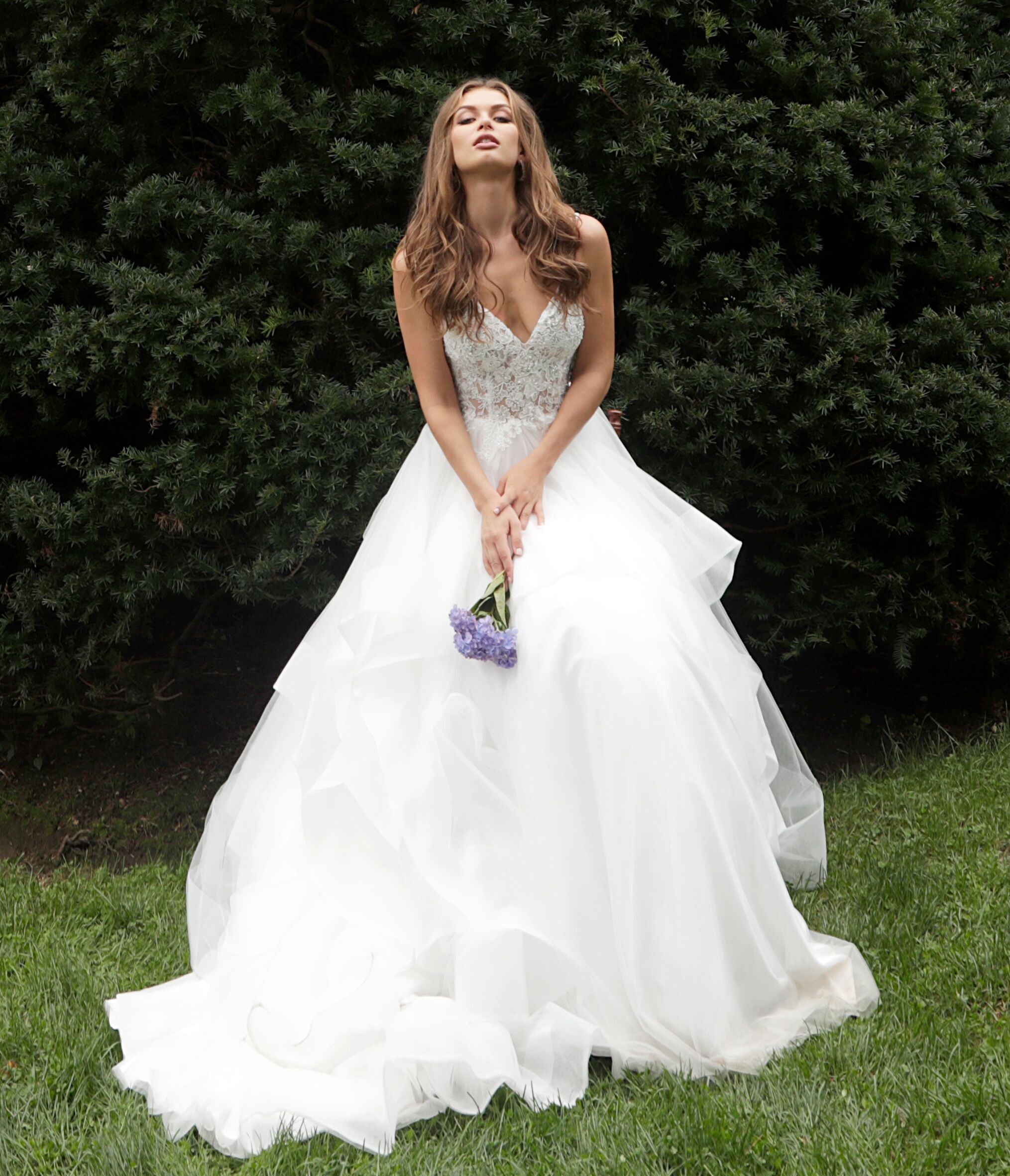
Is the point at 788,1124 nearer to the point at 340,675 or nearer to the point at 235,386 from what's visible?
the point at 340,675

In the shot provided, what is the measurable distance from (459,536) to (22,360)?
79.0 inches

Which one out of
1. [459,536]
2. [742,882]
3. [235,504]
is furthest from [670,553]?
[235,504]

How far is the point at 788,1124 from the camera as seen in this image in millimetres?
2592

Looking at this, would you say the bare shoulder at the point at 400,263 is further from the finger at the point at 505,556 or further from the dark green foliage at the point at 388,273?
the finger at the point at 505,556

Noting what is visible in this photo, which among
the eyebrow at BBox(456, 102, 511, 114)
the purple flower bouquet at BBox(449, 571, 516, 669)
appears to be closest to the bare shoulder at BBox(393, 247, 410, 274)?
the eyebrow at BBox(456, 102, 511, 114)

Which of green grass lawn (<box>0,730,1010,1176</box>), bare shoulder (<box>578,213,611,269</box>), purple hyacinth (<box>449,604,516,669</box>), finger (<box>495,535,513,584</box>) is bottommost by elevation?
green grass lawn (<box>0,730,1010,1176</box>)

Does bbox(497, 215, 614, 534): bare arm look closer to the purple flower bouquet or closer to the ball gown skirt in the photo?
the ball gown skirt

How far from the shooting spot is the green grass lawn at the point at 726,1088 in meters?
2.54

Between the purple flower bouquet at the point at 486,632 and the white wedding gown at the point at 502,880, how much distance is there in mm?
56

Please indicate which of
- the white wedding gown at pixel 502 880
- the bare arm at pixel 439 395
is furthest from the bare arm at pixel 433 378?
the white wedding gown at pixel 502 880

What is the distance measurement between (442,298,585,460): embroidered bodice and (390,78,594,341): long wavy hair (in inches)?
1.6

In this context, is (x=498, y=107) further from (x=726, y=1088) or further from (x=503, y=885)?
(x=726, y=1088)

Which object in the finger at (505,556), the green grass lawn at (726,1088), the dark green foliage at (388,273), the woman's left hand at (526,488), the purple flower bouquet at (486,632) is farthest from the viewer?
the dark green foliage at (388,273)

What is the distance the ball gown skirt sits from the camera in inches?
110
